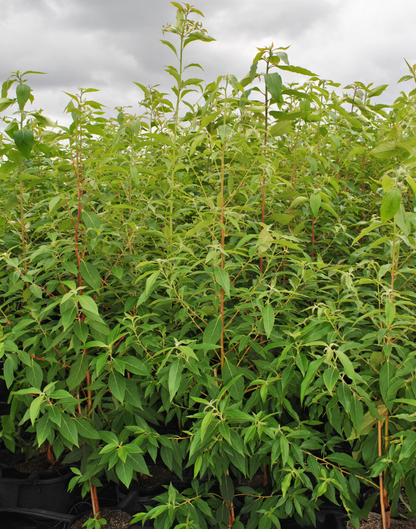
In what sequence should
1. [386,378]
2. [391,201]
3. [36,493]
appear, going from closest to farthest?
[391,201], [386,378], [36,493]

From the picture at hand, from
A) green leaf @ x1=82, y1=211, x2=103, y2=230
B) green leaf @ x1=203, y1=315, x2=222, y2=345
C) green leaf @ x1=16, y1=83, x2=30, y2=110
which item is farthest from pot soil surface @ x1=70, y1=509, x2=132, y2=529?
green leaf @ x1=16, y1=83, x2=30, y2=110

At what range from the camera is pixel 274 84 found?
1.96m

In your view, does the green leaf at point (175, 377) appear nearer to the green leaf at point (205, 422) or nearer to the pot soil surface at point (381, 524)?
the green leaf at point (205, 422)

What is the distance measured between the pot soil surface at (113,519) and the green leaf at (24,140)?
6.75 feet

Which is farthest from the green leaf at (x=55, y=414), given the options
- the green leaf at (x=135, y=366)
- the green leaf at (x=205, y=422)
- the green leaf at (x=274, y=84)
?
the green leaf at (x=274, y=84)

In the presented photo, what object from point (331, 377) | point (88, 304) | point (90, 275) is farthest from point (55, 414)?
point (331, 377)

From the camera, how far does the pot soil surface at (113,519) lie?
2102 mm

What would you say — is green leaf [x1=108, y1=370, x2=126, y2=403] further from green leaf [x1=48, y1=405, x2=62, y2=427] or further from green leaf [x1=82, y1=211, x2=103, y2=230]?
green leaf [x1=82, y1=211, x2=103, y2=230]

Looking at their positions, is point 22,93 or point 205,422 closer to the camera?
point 205,422

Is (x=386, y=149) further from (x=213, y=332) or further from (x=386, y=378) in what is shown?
(x=213, y=332)

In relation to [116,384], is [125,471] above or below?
below

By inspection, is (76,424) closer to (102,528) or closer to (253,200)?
(102,528)

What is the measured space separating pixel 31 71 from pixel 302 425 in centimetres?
218

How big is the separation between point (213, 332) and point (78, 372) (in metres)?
0.70
